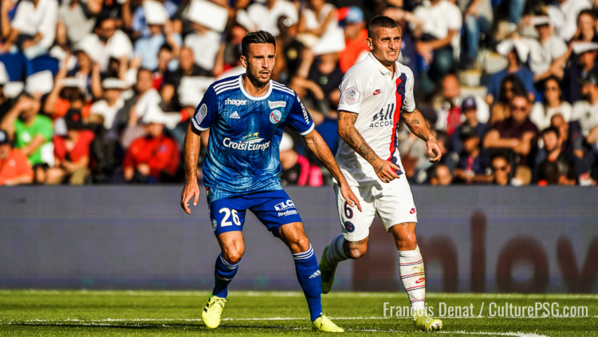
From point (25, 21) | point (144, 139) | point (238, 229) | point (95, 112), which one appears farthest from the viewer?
point (25, 21)

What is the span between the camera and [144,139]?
1363cm

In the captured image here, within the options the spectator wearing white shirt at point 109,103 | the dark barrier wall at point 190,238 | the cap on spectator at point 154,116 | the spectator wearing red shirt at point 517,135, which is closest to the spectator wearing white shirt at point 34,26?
the spectator wearing white shirt at point 109,103

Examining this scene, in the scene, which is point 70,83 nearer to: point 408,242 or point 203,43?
point 203,43

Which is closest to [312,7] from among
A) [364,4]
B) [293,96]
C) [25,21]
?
[364,4]

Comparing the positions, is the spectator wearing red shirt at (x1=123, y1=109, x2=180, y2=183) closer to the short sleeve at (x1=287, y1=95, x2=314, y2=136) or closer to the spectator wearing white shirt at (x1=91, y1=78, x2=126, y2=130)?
the spectator wearing white shirt at (x1=91, y1=78, x2=126, y2=130)

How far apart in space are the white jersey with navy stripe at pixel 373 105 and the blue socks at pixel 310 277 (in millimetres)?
1211

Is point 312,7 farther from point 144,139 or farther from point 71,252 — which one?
point 71,252

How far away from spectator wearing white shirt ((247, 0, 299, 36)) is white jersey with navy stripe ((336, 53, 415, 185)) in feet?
23.2

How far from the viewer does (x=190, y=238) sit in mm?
12586

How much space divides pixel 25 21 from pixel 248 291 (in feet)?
22.9

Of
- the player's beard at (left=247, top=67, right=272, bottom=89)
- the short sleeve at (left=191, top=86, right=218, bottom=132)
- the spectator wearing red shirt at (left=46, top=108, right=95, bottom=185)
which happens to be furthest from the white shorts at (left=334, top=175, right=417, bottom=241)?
the spectator wearing red shirt at (left=46, top=108, right=95, bottom=185)

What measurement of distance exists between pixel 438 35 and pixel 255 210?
25.9ft

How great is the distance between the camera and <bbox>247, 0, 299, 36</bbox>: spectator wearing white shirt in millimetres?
15266

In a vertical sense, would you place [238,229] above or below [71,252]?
above
